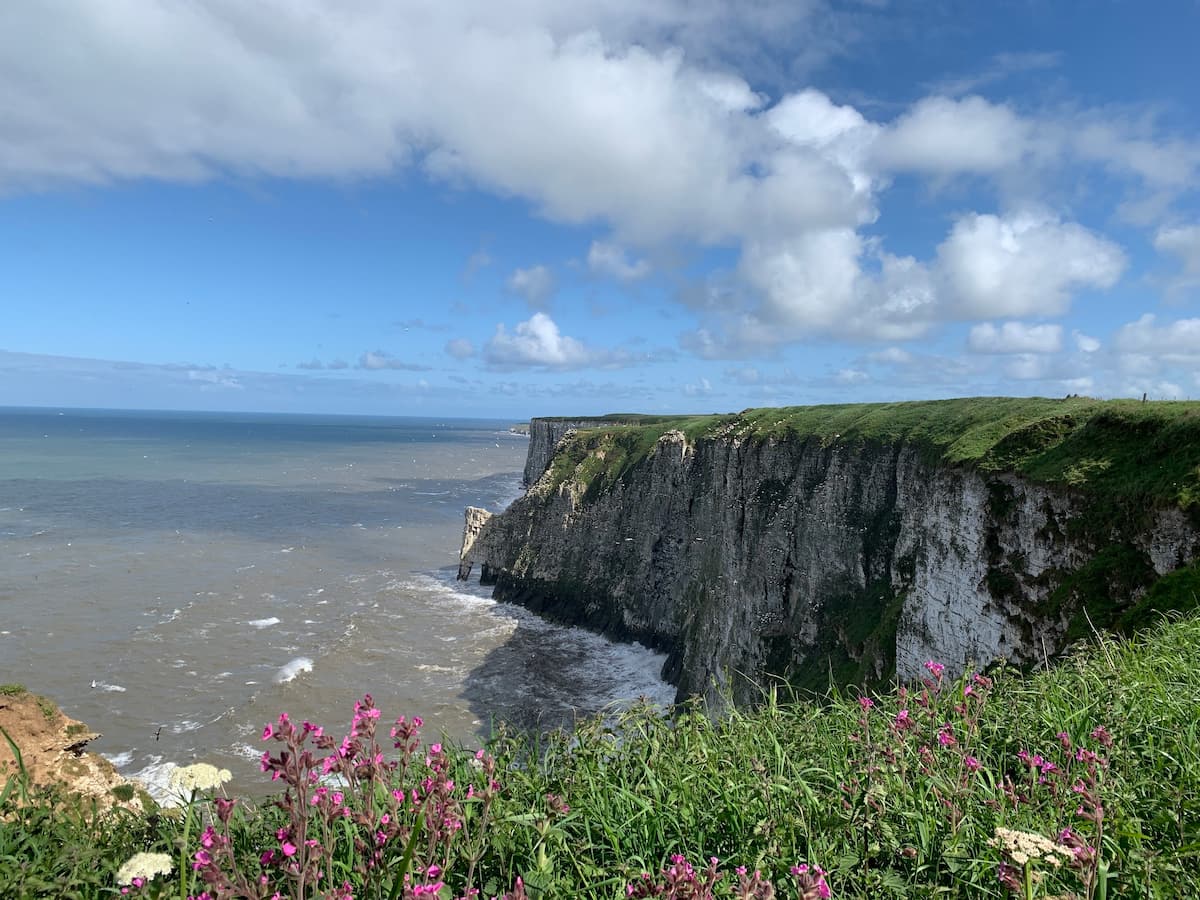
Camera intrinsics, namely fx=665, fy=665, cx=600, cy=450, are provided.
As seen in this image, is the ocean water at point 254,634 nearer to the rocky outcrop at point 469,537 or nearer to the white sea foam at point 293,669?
the white sea foam at point 293,669

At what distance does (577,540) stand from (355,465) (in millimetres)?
122519

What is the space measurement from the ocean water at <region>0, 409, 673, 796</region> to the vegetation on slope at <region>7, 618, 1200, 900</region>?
1785cm

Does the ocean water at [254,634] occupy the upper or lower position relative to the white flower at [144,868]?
lower

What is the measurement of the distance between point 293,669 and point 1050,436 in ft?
130

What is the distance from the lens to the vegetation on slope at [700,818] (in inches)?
132

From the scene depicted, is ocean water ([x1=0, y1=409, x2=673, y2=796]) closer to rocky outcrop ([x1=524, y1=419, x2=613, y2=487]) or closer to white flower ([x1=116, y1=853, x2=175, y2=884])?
white flower ([x1=116, y1=853, x2=175, y2=884])

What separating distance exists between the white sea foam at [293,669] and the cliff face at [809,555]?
2091cm

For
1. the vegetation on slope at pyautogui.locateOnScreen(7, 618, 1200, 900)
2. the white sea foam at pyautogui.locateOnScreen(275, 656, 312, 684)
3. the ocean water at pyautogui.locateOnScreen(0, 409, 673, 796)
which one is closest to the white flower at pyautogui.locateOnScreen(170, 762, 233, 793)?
the vegetation on slope at pyautogui.locateOnScreen(7, 618, 1200, 900)

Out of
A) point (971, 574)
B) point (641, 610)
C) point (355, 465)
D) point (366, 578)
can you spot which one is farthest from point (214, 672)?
point (355, 465)

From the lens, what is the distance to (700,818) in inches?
188

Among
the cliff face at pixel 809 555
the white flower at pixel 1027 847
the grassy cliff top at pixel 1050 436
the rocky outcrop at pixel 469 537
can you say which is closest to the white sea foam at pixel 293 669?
the cliff face at pixel 809 555

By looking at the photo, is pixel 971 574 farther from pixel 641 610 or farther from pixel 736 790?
pixel 641 610

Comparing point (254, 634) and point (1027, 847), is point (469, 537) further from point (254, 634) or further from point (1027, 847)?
point (1027, 847)

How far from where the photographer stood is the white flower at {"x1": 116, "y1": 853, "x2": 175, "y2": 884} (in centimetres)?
283
